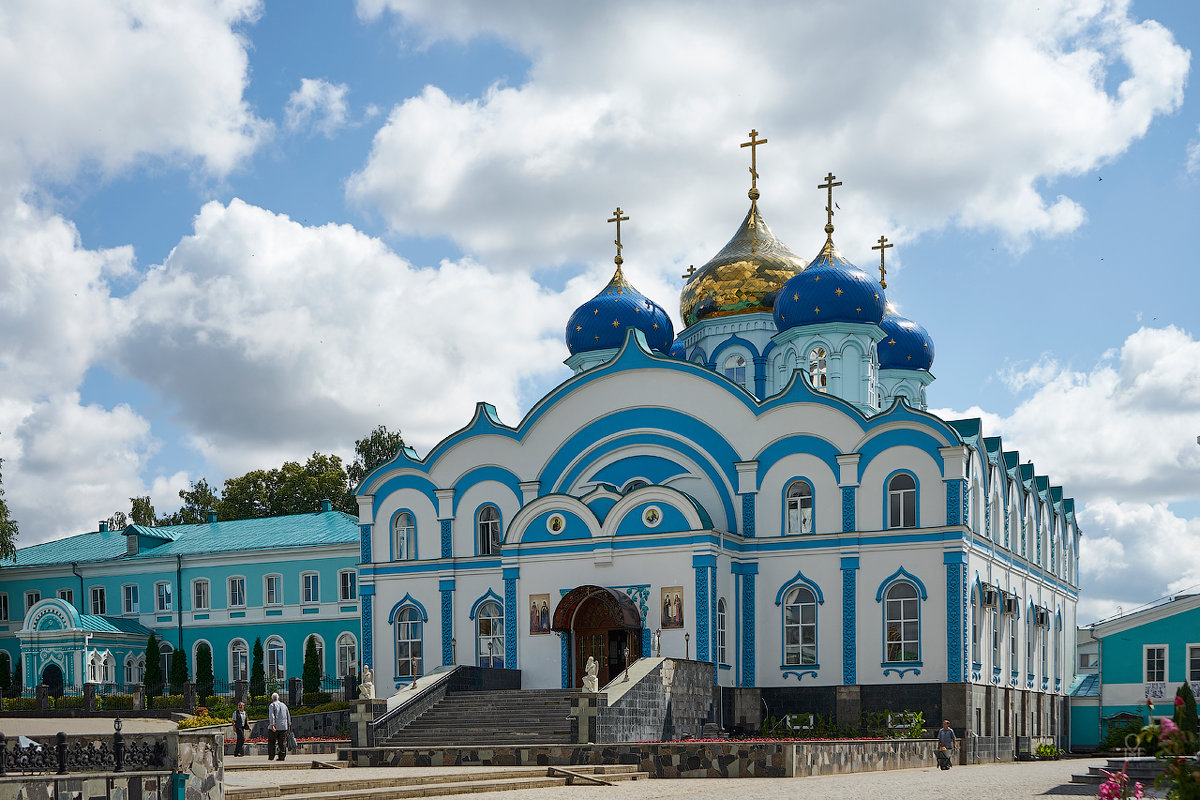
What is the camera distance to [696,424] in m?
31.8

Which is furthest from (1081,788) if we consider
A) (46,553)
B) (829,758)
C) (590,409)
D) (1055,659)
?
(46,553)

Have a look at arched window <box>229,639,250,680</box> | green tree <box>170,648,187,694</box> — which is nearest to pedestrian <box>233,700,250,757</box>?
green tree <box>170,648,187,694</box>

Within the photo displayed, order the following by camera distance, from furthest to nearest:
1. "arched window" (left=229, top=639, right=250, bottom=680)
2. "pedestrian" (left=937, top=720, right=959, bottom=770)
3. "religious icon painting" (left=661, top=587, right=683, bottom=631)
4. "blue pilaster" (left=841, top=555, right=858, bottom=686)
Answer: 1. "arched window" (left=229, top=639, right=250, bottom=680)
2. "blue pilaster" (left=841, top=555, right=858, bottom=686)
3. "religious icon painting" (left=661, top=587, right=683, bottom=631)
4. "pedestrian" (left=937, top=720, right=959, bottom=770)

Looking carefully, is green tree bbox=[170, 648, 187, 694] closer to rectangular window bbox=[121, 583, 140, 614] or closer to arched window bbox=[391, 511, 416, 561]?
rectangular window bbox=[121, 583, 140, 614]

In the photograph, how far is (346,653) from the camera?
42.0 metres

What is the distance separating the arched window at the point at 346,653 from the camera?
4178 centimetres

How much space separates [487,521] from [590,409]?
12.4 feet

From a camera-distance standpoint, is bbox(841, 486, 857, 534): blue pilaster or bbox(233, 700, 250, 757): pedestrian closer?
bbox(233, 700, 250, 757): pedestrian

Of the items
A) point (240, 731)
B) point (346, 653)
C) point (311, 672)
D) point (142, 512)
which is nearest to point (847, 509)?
point (240, 731)

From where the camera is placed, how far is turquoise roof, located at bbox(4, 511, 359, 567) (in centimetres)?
4362

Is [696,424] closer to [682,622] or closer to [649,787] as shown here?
[682,622]

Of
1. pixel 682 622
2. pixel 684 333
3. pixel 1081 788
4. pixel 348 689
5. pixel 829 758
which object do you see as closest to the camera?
pixel 1081 788

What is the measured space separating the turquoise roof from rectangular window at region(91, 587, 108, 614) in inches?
40.3

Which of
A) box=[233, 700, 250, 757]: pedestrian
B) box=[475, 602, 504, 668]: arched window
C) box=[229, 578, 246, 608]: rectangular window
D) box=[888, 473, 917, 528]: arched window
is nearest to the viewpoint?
box=[233, 700, 250, 757]: pedestrian
